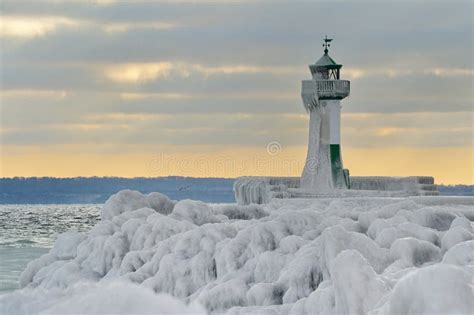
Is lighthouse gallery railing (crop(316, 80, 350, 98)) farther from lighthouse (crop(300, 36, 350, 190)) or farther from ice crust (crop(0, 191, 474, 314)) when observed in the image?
ice crust (crop(0, 191, 474, 314))

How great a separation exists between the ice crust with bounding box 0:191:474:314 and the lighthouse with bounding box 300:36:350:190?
9.69m

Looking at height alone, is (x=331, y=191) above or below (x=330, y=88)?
below

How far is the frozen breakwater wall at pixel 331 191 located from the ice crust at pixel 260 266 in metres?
7.48

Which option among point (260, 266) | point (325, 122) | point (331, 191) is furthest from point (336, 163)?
point (260, 266)

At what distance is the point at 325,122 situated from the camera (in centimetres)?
3694

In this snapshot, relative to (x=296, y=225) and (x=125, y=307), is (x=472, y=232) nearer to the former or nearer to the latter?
(x=296, y=225)

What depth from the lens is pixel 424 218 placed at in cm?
2180

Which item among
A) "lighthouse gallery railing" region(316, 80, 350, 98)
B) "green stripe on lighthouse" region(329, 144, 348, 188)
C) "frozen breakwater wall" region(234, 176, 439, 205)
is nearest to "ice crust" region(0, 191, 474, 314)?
"frozen breakwater wall" region(234, 176, 439, 205)

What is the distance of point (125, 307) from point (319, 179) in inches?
886

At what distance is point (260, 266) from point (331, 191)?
54.1ft

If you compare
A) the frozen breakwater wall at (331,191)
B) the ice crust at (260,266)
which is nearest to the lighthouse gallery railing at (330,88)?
the frozen breakwater wall at (331,191)

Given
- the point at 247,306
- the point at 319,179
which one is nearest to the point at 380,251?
the point at 247,306

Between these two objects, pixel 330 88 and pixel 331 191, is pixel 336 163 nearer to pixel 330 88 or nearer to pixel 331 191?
pixel 331 191

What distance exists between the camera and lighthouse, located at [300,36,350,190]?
120ft
